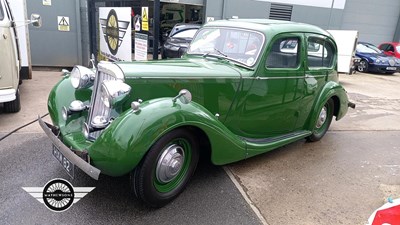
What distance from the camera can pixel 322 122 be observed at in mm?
4848

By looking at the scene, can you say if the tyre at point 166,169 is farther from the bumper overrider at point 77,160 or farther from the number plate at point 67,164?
the number plate at point 67,164

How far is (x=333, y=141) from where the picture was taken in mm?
4969

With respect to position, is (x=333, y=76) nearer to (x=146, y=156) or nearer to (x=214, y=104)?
(x=214, y=104)

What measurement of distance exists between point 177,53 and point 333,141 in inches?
223

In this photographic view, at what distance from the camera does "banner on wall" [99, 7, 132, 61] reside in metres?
5.83

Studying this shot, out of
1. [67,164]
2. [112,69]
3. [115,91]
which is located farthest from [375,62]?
[67,164]

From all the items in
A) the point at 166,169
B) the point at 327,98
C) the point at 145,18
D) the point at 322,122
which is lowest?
the point at 322,122

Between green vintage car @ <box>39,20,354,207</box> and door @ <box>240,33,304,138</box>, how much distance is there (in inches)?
0.5

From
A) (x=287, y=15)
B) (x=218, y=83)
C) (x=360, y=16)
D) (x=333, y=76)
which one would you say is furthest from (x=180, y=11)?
(x=218, y=83)

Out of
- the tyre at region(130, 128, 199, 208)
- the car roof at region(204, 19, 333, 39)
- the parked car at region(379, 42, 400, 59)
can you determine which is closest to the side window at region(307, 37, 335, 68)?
the car roof at region(204, 19, 333, 39)

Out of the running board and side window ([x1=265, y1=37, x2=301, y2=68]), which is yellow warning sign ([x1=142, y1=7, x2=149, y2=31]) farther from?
the running board

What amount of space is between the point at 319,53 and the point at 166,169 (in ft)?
9.45

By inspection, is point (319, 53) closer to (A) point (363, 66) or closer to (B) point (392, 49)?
(A) point (363, 66)

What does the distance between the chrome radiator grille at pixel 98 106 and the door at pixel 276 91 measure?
1475 mm
